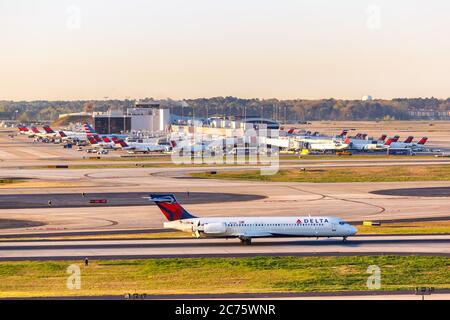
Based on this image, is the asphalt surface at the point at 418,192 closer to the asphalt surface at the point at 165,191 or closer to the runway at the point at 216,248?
the asphalt surface at the point at 165,191

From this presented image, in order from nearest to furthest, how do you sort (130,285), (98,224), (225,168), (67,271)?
1. (130,285)
2. (67,271)
3. (98,224)
4. (225,168)

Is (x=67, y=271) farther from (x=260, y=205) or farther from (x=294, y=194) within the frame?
(x=294, y=194)

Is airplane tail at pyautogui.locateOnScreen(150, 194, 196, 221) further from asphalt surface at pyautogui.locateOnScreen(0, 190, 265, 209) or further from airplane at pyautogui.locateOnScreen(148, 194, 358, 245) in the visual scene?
asphalt surface at pyautogui.locateOnScreen(0, 190, 265, 209)

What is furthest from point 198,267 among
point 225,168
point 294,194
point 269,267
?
point 225,168

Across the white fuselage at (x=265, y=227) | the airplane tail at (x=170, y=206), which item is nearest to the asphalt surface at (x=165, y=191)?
the airplane tail at (x=170, y=206)

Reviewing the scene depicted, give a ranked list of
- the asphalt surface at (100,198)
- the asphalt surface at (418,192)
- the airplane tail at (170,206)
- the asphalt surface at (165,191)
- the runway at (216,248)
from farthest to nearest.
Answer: the asphalt surface at (418,192) < the asphalt surface at (100,198) < the asphalt surface at (165,191) < the airplane tail at (170,206) < the runway at (216,248)

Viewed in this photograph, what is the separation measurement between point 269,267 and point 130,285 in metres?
12.6

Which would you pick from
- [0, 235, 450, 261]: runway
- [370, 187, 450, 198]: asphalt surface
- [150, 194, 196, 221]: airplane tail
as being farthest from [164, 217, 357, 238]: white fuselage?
[370, 187, 450, 198]: asphalt surface

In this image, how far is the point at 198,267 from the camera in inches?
2325

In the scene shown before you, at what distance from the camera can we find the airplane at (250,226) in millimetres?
71438

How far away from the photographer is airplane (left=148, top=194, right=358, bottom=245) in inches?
2813

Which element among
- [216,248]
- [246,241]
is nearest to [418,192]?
[246,241]

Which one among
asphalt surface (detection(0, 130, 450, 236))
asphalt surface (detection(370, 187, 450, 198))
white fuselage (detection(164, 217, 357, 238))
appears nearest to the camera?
white fuselage (detection(164, 217, 357, 238))

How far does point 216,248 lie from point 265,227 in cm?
536
